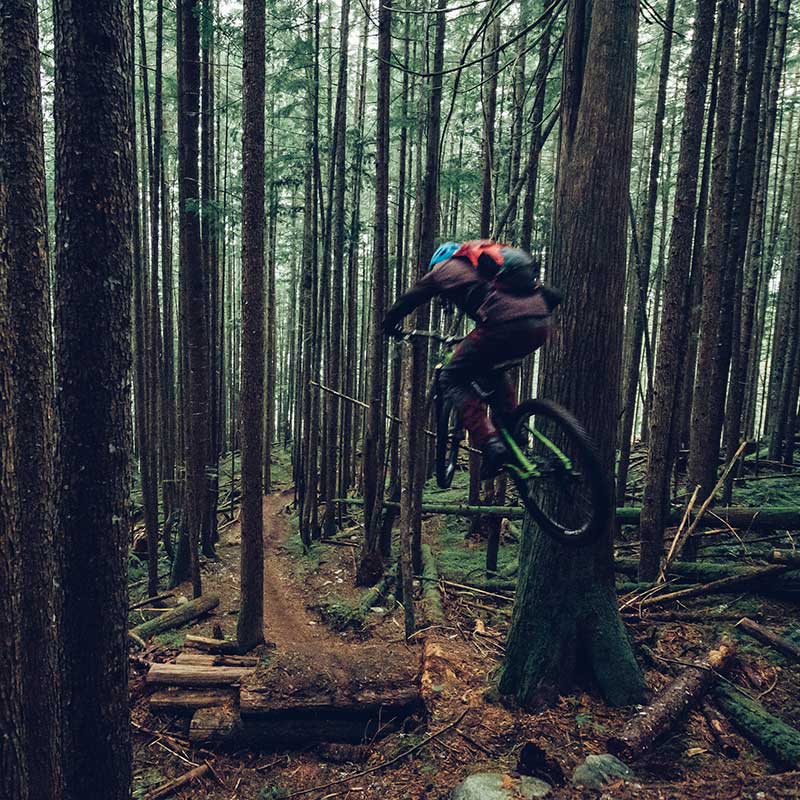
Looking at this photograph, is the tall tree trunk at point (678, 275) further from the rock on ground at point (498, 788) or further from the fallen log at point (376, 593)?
the fallen log at point (376, 593)

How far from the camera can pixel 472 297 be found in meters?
4.25

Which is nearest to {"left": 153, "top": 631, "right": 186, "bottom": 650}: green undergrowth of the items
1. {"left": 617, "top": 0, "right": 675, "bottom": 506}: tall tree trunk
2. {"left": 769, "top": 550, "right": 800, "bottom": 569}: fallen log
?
{"left": 617, "top": 0, "right": 675, "bottom": 506}: tall tree trunk

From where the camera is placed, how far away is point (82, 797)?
11.5ft

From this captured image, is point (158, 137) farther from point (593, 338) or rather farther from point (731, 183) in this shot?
point (731, 183)

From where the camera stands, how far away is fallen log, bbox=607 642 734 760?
179 inches

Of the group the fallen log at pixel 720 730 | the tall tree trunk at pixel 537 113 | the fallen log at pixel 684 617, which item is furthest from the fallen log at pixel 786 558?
the tall tree trunk at pixel 537 113

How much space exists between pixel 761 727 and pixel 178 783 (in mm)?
5277

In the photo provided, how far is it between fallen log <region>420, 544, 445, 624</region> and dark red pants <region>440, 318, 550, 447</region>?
4.04 meters

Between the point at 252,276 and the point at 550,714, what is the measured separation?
19.3 ft

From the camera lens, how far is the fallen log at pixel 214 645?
25.2ft

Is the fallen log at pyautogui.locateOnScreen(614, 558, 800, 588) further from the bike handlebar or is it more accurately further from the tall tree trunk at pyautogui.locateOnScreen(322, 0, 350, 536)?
the tall tree trunk at pyautogui.locateOnScreen(322, 0, 350, 536)

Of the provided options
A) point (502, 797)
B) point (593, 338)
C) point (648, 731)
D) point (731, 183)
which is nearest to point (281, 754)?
point (502, 797)

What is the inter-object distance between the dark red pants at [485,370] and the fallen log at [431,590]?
4.04 m

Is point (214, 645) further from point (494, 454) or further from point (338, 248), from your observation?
point (338, 248)
